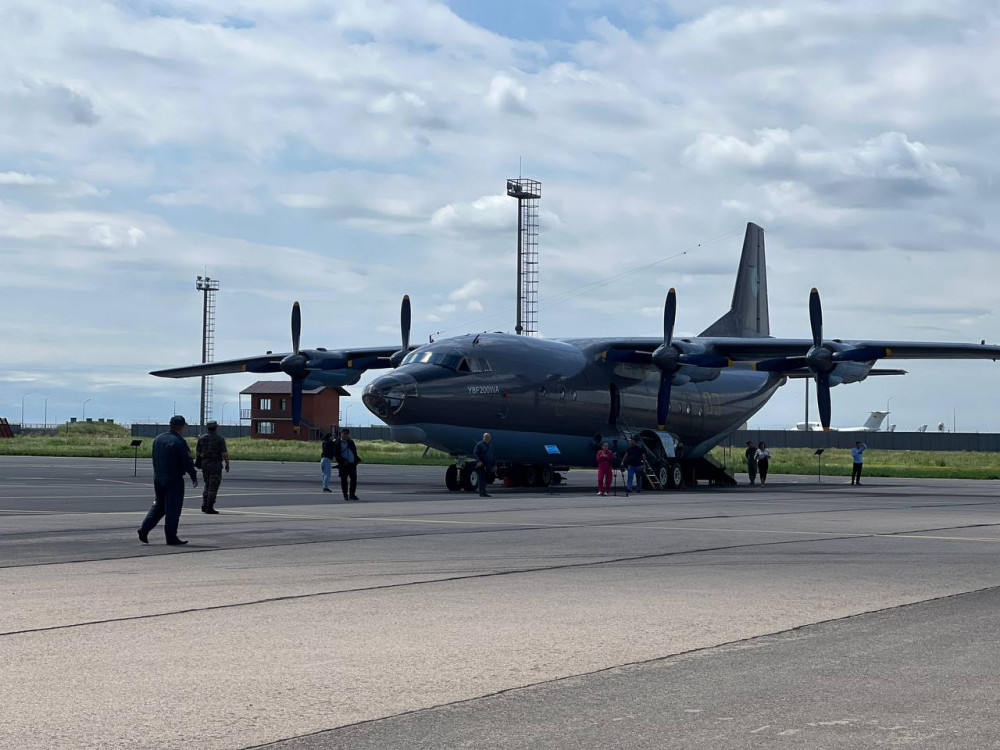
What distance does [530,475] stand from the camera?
120ft

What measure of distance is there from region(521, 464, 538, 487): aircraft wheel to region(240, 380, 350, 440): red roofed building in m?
62.2

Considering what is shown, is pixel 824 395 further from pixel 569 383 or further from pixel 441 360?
pixel 441 360

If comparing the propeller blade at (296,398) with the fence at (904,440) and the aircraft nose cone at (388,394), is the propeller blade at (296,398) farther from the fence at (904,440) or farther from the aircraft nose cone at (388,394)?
the fence at (904,440)

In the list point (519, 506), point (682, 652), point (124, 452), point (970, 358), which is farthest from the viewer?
point (124, 452)

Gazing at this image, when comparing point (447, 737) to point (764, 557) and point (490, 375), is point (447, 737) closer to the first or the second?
point (764, 557)

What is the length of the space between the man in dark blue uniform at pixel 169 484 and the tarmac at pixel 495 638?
0.33 metres

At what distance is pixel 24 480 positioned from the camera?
36000mm

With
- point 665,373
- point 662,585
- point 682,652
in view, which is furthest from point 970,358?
point 682,652

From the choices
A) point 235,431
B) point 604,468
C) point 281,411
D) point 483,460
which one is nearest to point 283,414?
point 281,411

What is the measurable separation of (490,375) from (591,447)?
5.41 meters

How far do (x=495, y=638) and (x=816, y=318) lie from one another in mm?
29273

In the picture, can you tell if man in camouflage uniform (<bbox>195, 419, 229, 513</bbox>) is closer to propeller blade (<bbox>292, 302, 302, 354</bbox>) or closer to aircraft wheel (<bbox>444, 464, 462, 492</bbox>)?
aircraft wheel (<bbox>444, 464, 462, 492</bbox>)

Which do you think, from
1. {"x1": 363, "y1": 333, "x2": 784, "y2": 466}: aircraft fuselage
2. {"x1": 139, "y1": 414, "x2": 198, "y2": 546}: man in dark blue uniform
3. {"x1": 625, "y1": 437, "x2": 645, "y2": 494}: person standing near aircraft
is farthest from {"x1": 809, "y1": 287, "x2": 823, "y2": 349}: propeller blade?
{"x1": 139, "y1": 414, "x2": 198, "y2": 546}: man in dark blue uniform

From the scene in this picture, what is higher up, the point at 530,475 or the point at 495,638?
the point at 530,475
